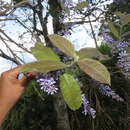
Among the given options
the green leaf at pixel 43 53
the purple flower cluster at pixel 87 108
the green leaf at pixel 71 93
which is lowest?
the purple flower cluster at pixel 87 108

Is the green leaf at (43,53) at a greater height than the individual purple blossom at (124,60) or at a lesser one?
greater

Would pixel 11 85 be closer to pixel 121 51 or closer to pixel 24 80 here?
pixel 24 80

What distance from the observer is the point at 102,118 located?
1.83 meters

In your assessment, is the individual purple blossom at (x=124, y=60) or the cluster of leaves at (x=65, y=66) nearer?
the cluster of leaves at (x=65, y=66)

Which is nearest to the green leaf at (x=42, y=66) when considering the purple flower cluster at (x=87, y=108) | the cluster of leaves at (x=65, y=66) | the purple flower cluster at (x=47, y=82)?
the cluster of leaves at (x=65, y=66)

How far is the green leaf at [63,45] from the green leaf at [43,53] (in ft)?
0.04

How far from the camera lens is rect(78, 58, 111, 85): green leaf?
0.37 meters

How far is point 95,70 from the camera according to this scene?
371 mm

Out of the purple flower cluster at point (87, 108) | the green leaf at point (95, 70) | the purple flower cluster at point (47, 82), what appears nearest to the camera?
the green leaf at point (95, 70)

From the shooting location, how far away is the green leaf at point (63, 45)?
39 centimetres

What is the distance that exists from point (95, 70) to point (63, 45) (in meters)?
0.05

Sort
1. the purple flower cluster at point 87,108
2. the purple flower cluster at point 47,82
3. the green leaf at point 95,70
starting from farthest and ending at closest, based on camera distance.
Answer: the purple flower cluster at point 87,108, the purple flower cluster at point 47,82, the green leaf at point 95,70

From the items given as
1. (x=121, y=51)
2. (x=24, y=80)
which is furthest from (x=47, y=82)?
(x=121, y=51)

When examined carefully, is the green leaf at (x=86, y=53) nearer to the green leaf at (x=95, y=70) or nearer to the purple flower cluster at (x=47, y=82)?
the green leaf at (x=95, y=70)
